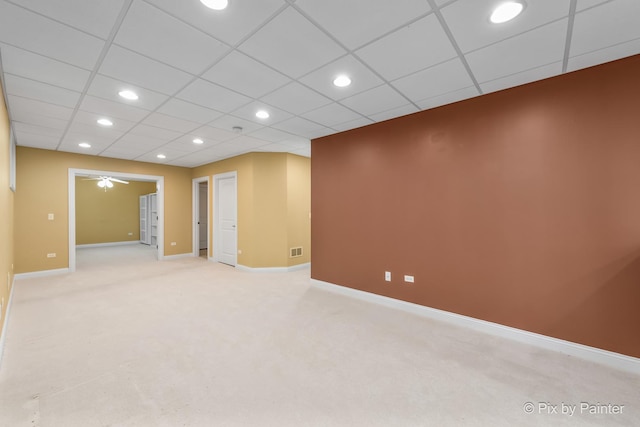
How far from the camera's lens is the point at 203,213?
871cm

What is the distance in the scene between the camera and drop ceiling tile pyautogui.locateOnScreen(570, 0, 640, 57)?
172 cm

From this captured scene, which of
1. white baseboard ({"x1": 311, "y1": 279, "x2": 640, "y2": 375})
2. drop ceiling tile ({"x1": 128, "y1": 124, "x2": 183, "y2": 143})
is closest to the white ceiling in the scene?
drop ceiling tile ({"x1": 128, "y1": 124, "x2": 183, "y2": 143})

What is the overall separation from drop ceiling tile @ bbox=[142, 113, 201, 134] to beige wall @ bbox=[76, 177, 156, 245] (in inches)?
313

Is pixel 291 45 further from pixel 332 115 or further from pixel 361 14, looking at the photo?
pixel 332 115

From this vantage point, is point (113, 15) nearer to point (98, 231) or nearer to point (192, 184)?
point (192, 184)

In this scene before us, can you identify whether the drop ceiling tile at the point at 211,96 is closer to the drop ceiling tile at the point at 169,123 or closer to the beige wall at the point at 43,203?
the drop ceiling tile at the point at 169,123

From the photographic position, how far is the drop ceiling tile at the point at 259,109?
3.25 metres

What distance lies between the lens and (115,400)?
1.85 metres

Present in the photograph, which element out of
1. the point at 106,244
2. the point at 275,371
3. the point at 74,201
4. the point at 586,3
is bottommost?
the point at 275,371

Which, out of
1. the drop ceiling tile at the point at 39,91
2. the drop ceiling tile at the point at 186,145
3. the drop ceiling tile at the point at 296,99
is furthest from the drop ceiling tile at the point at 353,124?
the drop ceiling tile at the point at 39,91

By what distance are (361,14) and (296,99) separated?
4.58 feet

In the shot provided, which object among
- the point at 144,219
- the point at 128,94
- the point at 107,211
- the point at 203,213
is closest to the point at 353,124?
the point at 128,94

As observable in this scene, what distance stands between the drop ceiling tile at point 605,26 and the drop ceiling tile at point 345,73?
1.49 meters

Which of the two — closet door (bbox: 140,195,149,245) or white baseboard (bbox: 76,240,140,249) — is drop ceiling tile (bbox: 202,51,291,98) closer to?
closet door (bbox: 140,195,149,245)
